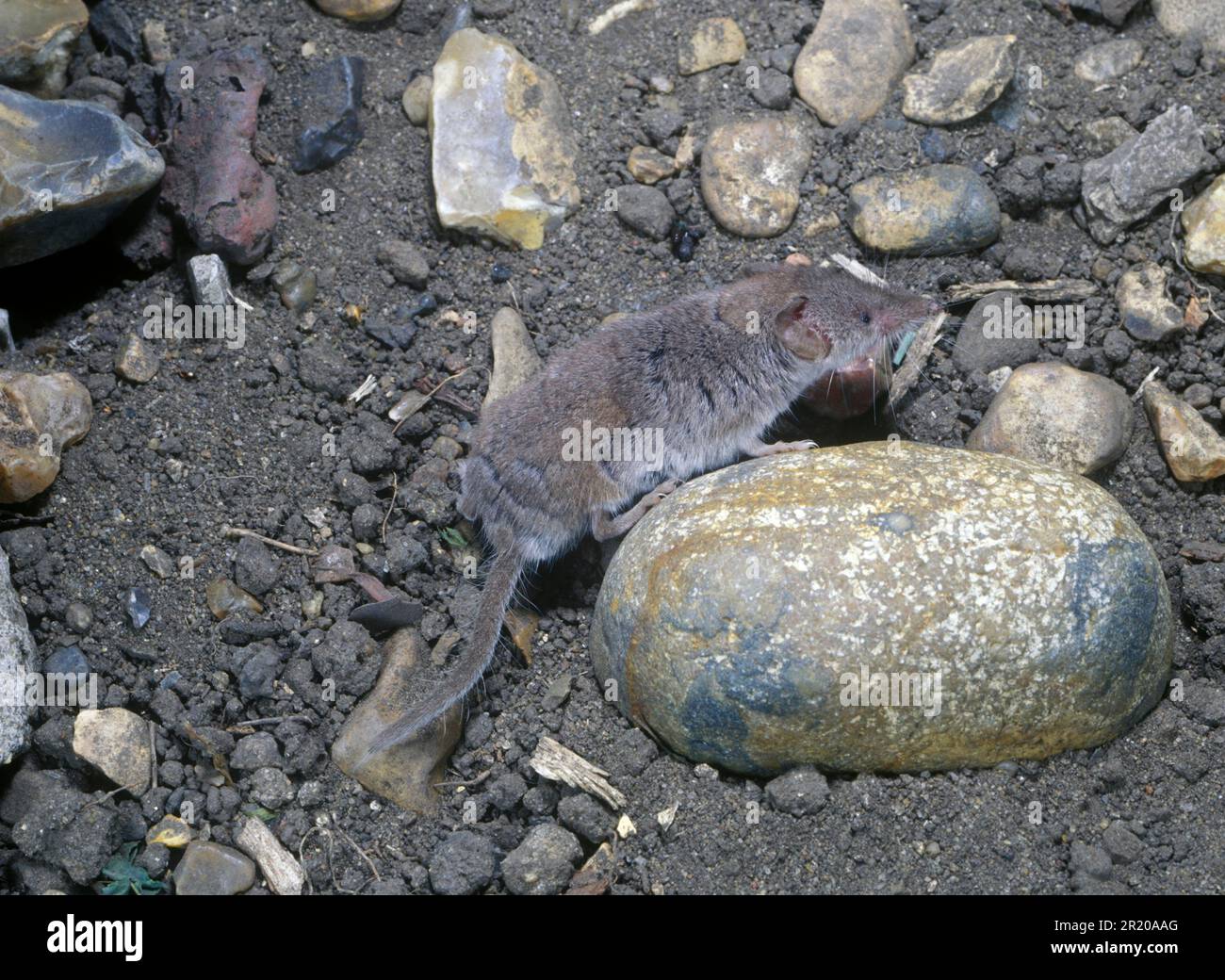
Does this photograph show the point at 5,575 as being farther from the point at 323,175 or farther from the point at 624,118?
the point at 624,118

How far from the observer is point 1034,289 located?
561 centimetres

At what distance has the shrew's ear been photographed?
17.7ft

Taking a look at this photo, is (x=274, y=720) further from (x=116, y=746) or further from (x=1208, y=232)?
(x=1208, y=232)

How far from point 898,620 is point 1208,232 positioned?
2.85m

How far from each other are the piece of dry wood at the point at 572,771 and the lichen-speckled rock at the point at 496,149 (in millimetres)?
2697

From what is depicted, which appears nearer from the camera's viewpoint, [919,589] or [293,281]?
[919,589]

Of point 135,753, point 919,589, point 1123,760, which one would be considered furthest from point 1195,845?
point 135,753

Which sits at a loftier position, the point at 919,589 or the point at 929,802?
the point at 919,589

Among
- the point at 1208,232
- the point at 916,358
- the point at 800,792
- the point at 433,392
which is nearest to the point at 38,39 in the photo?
the point at 433,392

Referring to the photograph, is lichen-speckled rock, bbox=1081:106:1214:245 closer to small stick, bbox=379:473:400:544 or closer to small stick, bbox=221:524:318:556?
small stick, bbox=379:473:400:544

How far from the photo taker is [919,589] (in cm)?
408

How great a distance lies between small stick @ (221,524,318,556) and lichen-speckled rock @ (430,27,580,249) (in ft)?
6.12

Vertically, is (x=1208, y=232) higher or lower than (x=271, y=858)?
higher

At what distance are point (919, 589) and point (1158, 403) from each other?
198 cm
